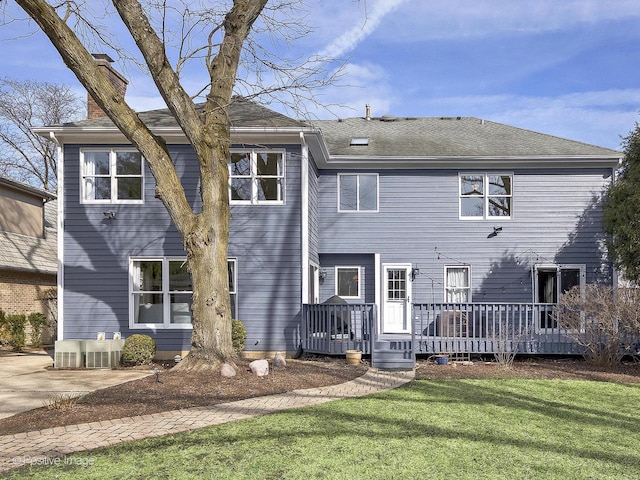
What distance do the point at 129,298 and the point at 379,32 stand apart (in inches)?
326

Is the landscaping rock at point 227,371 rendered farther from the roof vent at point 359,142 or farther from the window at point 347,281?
the roof vent at point 359,142

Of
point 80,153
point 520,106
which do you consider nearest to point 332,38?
point 80,153

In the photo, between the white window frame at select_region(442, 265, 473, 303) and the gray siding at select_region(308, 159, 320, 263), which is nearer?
the gray siding at select_region(308, 159, 320, 263)

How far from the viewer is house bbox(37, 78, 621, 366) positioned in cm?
1154

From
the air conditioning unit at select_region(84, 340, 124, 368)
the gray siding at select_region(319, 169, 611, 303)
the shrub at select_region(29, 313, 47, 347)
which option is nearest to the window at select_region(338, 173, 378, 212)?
the gray siding at select_region(319, 169, 611, 303)

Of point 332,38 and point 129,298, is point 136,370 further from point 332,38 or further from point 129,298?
point 332,38

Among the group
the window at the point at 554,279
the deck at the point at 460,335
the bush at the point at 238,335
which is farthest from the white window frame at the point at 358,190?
the window at the point at 554,279

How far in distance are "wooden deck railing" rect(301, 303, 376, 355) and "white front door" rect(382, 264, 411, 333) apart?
2736 millimetres

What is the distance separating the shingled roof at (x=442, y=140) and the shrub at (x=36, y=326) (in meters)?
9.78

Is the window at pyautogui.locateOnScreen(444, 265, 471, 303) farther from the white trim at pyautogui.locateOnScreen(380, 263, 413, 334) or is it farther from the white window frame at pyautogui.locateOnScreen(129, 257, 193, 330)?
the white window frame at pyautogui.locateOnScreen(129, 257, 193, 330)

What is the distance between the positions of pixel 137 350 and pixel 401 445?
24.4ft

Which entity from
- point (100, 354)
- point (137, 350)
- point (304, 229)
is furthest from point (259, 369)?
point (100, 354)

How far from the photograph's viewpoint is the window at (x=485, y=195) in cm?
1386

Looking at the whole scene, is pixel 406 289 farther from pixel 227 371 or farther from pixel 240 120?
pixel 227 371
